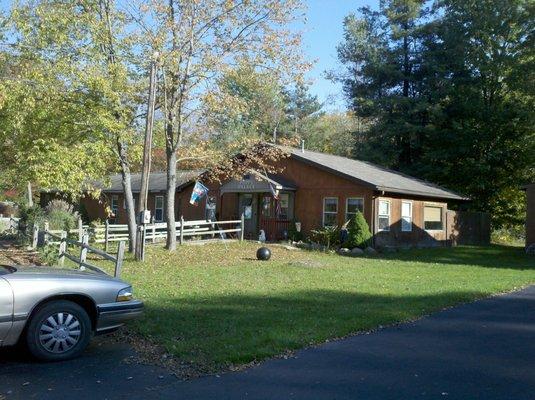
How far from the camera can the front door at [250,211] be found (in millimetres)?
27484

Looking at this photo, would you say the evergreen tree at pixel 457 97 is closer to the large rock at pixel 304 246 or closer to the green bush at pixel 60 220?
the large rock at pixel 304 246

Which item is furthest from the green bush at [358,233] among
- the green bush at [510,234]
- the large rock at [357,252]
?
the green bush at [510,234]

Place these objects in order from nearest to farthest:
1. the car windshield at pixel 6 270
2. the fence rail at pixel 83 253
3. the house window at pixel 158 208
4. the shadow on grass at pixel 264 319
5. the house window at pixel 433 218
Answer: the car windshield at pixel 6 270, the shadow on grass at pixel 264 319, the fence rail at pixel 83 253, the house window at pixel 433 218, the house window at pixel 158 208

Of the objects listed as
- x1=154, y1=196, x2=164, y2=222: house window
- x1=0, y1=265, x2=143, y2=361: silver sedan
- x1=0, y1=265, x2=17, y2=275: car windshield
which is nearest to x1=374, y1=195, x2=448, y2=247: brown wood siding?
x1=154, y1=196, x2=164, y2=222: house window

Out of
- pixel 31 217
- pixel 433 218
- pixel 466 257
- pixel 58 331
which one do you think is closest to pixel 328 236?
pixel 466 257

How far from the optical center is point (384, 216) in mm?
25016

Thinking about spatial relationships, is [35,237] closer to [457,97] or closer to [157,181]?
[157,181]

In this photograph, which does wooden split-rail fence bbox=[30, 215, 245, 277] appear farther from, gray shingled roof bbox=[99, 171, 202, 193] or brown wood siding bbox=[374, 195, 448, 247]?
brown wood siding bbox=[374, 195, 448, 247]

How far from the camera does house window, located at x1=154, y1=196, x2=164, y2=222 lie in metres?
33.1

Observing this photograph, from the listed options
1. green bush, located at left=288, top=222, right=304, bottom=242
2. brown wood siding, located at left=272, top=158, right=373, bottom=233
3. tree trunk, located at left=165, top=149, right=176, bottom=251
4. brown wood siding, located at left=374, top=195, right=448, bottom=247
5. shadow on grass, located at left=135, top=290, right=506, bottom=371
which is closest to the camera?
shadow on grass, located at left=135, top=290, right=506, bottom=371

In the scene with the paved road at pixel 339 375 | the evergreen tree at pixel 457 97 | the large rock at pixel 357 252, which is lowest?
the paved road at pixel 339 375

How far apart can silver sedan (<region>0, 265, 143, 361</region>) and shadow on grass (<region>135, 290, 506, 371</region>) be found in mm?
828

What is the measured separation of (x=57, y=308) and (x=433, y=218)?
24.3 metres

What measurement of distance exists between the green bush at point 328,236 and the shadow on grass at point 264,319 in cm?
1169
